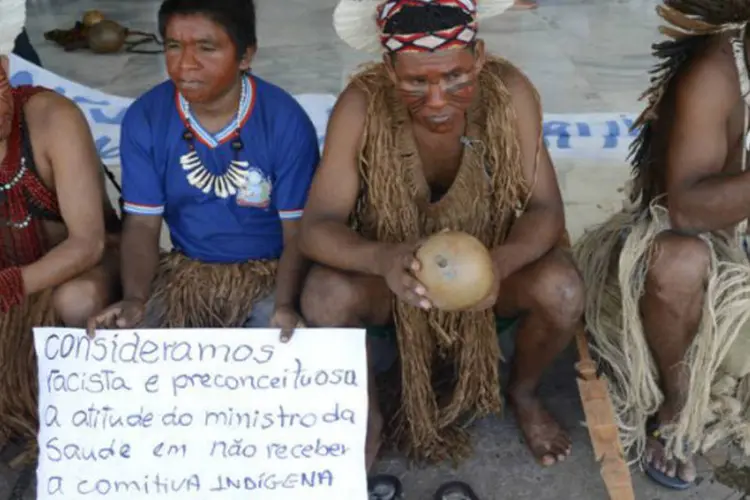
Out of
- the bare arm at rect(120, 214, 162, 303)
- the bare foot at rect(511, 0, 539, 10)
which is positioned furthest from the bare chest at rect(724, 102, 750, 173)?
the bare foot at rect(511, 0, 539, 10)

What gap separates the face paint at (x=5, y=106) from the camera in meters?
1.92

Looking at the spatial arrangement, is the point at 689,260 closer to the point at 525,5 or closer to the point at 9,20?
the point at 9,20

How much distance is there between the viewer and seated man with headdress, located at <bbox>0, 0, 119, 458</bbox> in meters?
1.98

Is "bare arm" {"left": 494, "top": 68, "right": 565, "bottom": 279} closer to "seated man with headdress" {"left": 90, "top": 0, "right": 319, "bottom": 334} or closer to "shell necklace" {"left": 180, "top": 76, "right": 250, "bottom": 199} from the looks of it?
"seated man with headdress" {"left": 90, "top": 0, "right": 319, "bottom": 334}

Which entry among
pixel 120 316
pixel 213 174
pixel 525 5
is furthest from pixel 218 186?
pixel 525 5

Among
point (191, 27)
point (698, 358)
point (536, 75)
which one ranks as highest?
point (191, 27)

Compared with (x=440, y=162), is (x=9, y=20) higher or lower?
higher

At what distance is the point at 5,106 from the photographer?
1929mm

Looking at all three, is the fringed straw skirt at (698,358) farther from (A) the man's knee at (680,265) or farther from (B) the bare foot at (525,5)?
(B) the bare foot at (525,5)

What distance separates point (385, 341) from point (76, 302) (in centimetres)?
74

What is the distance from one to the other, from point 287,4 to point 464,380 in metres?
4.76

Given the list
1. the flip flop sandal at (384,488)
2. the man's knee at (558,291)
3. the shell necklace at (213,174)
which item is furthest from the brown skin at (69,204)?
the man's knee at (558,291)

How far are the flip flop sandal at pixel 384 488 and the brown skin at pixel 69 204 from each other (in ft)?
2.45

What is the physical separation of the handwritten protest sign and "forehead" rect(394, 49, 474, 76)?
1.82 ft
